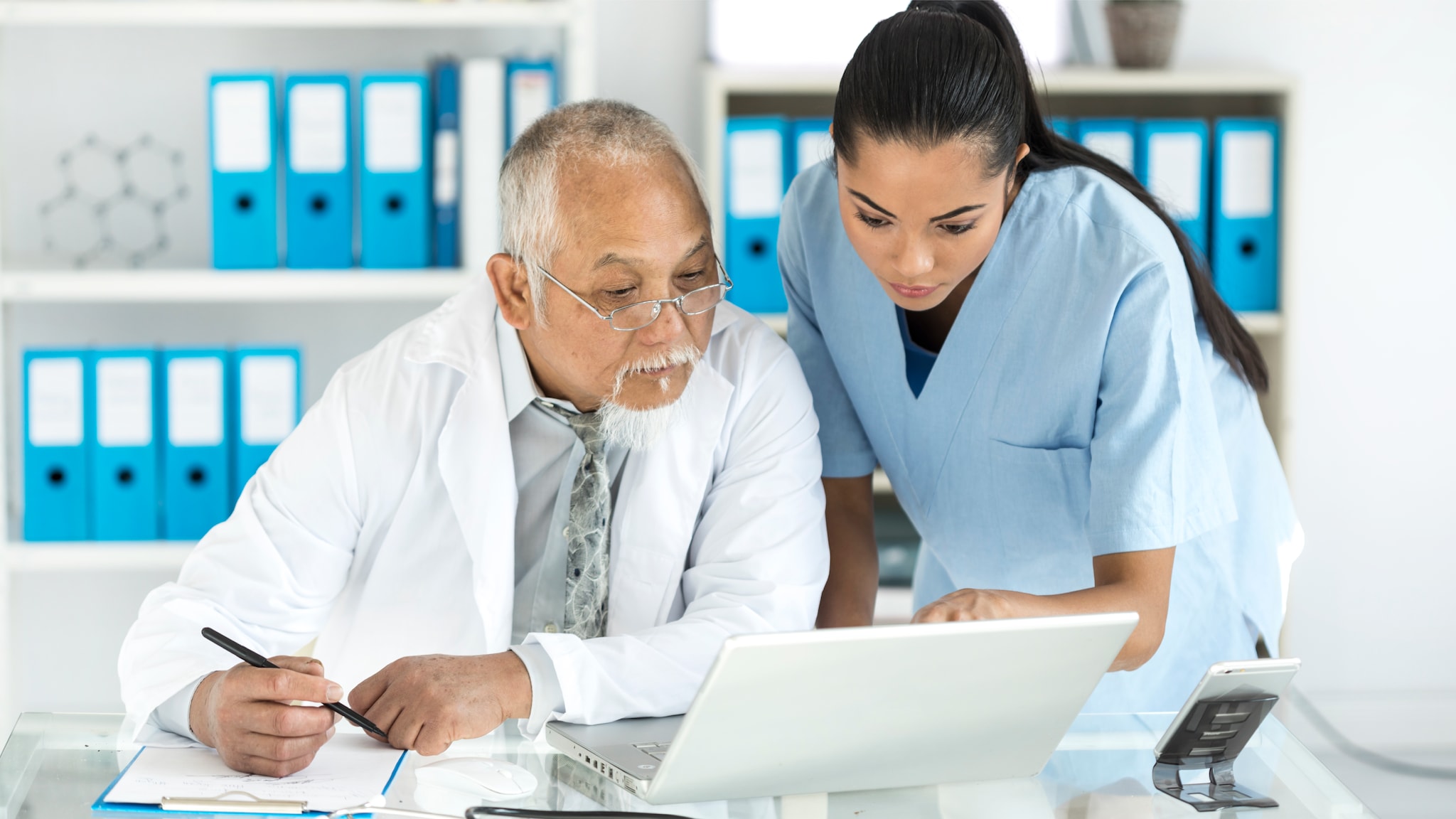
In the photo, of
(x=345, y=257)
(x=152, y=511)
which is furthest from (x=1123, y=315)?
(x=152, y=511)

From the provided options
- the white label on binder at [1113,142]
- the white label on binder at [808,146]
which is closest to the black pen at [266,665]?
the white label on binder at [808,146]

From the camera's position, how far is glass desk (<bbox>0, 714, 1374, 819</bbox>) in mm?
877

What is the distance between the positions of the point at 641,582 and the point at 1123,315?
56 cm

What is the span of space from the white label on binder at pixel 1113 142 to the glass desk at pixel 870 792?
5.11 feet

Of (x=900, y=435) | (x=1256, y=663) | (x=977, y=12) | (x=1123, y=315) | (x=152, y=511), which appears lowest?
(x=152, y=511)

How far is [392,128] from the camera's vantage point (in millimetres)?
2303

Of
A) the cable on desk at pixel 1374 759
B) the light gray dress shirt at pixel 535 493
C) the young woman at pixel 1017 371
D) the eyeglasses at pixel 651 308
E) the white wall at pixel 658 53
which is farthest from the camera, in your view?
the cable on desk at pixel 1374 759

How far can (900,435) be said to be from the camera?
1432mm

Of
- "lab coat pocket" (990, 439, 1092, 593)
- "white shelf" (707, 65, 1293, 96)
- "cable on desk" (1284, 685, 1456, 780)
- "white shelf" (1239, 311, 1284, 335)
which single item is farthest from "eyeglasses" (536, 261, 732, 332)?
"cable on desk" (1284, 685, 1456, 780)

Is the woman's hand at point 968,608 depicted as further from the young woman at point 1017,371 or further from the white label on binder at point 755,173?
the white label on binder at point 755,173

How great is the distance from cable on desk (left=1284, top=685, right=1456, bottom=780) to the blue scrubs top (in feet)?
5.35

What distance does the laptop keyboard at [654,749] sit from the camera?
3.24ft

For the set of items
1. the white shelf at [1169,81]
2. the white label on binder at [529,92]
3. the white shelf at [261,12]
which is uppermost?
the white shelf at [261,12]

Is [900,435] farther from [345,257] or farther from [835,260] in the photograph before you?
[345,257]
